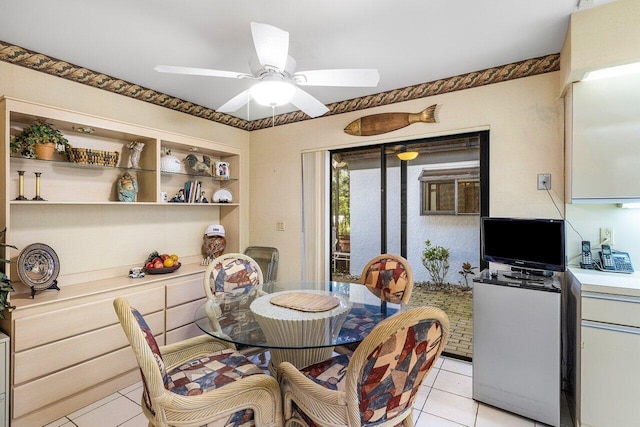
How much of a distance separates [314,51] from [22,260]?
255 centimetres

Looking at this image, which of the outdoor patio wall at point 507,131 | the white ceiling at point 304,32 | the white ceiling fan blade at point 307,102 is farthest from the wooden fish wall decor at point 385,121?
the white ceiling fan blade at point 307,102

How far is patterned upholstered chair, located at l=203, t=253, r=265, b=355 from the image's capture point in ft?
6.19

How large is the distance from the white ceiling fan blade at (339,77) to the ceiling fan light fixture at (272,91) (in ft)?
0.32

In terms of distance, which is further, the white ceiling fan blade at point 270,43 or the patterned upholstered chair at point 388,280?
the patterned upholstered chair at point 388,280

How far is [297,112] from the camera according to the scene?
3789 millimetres

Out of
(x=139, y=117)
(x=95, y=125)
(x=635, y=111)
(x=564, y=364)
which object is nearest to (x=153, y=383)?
(x=95, y=125)

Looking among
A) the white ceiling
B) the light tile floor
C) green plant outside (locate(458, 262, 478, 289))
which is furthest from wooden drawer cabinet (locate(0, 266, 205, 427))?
green plant outside (locate(458, 262, 478, 289))

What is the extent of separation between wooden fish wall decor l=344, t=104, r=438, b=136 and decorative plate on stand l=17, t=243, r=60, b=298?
2863mm

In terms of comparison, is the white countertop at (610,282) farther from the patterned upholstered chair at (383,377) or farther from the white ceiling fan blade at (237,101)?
the white ceiling fan blade at (237,101)

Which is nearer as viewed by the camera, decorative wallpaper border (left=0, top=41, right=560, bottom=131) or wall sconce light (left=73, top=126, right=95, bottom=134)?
decorative wallpaper border (left=0, top=41, right=560, bottom=131)

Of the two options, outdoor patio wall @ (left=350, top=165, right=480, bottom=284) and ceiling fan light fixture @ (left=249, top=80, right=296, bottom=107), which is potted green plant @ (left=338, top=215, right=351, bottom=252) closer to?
outdoor patio wall @ (left=350, top=165, right=480, bottom=284)

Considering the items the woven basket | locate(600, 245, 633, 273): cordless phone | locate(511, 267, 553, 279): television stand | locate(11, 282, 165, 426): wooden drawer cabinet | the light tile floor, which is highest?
the woven basket

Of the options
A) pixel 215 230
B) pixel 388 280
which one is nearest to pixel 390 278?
pixel 388 280

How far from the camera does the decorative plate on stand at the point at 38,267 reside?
2.16 meters
